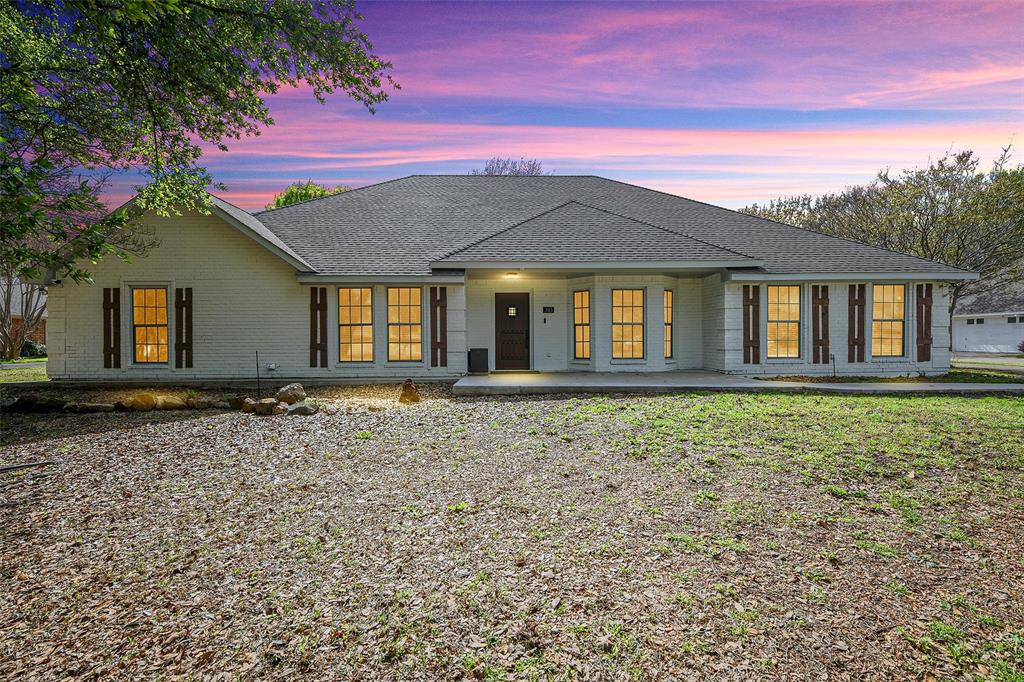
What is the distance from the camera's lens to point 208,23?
8914 millimetres

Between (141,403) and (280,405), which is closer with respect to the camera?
(280,405)

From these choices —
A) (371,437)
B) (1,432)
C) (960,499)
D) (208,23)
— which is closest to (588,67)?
(208,23)

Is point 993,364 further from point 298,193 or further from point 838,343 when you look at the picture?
point 298,193

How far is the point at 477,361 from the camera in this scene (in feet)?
46.1

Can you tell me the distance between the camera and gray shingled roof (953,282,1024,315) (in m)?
29.6

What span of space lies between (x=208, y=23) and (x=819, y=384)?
1452 cm

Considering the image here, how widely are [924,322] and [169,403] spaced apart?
18.8 metres

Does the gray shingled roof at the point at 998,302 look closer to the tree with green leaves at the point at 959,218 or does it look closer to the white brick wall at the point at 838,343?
the tree with green leaves at the point at 959,218

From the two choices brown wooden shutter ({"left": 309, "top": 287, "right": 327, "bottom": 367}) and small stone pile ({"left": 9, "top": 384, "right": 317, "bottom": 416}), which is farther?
brown wooden shutter ({"left": 309, "top": 287, "right": 327, "bottom": 367})

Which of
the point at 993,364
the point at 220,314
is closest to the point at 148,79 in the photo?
the point at 220,314

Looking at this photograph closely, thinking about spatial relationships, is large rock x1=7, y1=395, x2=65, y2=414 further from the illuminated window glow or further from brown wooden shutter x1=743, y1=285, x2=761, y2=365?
brown wooden shutter x1=743, y1=285, x2=761, y2=365

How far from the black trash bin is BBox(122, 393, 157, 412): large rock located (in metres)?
7.30

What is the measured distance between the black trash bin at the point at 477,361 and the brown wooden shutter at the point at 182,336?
7439mm

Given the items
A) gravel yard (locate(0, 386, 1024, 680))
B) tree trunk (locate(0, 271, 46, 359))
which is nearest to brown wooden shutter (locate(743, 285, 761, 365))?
gravel yard (locate(0, 386, 1024, 680))
